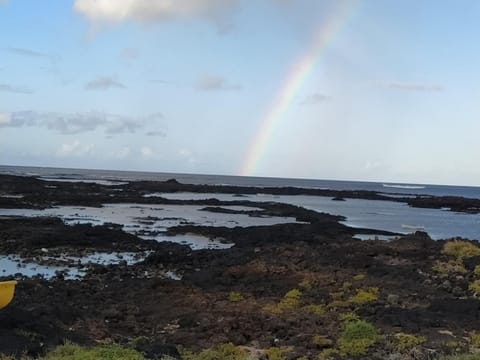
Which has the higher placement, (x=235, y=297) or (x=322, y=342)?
(x=322, y=342)

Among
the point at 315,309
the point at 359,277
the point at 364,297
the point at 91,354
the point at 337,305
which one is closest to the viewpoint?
the point at 91,354

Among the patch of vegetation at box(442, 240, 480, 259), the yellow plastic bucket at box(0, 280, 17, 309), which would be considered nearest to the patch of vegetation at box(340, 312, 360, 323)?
the yellow plastic bucket at box(0, 280, 17, 309)

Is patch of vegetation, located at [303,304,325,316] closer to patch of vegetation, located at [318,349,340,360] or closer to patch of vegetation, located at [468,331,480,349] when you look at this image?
patch of vegetation, located at [318,349,340,360]

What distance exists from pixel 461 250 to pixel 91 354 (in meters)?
16.9

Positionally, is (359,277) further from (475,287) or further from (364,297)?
(475,287)

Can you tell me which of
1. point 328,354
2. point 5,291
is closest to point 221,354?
point 328,354

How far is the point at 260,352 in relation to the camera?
36.7 feet

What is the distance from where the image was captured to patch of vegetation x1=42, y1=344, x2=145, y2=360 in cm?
851

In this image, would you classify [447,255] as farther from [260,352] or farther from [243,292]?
[260,352]

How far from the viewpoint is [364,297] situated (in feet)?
50.3

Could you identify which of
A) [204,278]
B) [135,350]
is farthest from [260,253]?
[135,350]

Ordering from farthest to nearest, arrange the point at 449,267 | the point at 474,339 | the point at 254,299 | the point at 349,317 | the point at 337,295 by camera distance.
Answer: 1. the point at 449,267
2. the point at 254,299
3. the point at 337,295
4. the point at 349,317
5. the point at 474,339

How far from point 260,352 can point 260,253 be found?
13.1m

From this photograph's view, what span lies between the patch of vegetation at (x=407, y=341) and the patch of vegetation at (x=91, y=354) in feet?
17.2
